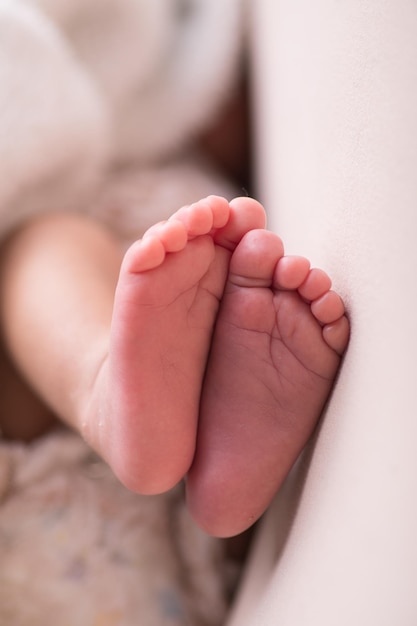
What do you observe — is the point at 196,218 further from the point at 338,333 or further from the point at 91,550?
the point at 91,550

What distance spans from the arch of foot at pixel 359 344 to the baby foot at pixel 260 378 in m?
0.02

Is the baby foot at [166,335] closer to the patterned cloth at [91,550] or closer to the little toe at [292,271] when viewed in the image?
the little toe at [292,271]

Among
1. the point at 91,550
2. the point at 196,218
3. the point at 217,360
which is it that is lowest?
the point at 91,550

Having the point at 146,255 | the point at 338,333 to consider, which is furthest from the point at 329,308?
the point at 146,255

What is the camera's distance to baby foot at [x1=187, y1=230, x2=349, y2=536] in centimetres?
44

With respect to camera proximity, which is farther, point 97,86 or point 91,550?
point 97,86

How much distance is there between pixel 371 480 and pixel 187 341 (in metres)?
0.17

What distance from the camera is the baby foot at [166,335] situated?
1.35ft

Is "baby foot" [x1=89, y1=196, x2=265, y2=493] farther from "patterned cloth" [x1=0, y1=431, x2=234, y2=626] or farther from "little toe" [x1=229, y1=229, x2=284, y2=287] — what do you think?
"patterned cloth" [x1=0, y1=431, x2=234, y2=626]

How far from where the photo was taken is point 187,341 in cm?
46

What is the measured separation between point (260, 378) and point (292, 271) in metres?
0.08

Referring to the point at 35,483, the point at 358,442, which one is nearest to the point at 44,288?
the point at 35,483

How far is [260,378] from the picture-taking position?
46cm

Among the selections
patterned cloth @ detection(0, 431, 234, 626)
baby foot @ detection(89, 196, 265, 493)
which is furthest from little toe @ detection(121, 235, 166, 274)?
patterned cloth @ detection(0, 431, 234, 626)
